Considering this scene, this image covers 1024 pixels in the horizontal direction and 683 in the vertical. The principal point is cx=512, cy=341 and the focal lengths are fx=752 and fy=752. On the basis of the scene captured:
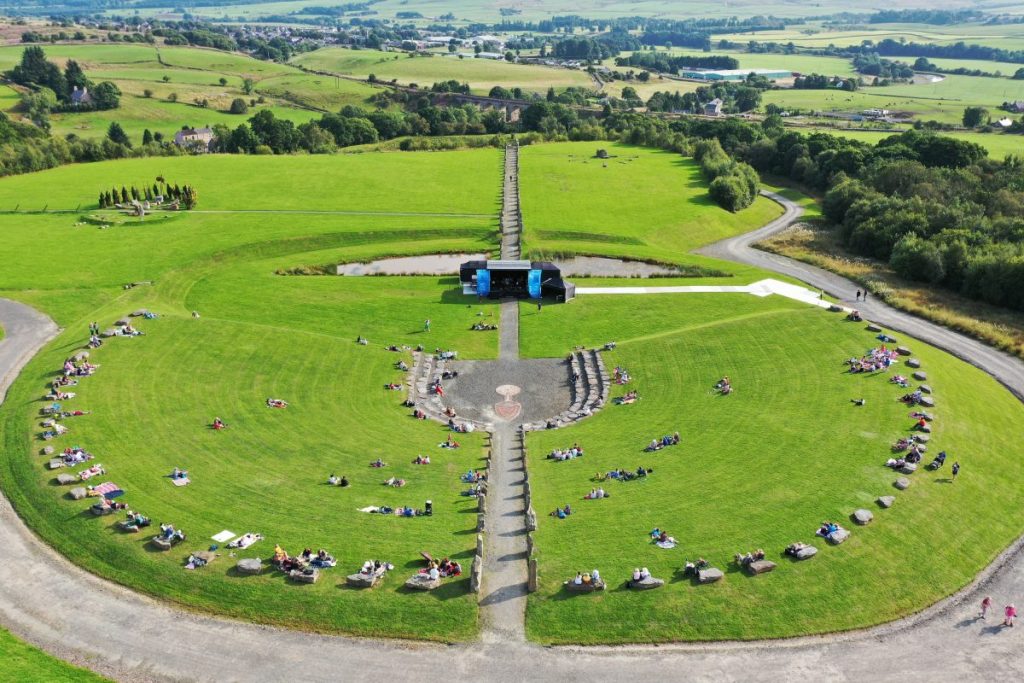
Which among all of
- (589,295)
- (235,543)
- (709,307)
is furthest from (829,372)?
(235,543)

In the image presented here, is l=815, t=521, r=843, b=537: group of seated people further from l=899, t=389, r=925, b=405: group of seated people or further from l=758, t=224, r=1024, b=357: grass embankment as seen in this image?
l=758, t=224, r=1024, b=357: grass embankment

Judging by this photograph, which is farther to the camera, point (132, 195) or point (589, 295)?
point (132, 195)

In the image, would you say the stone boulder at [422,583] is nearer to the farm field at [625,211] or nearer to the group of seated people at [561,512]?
the group of seated people at [561,512]

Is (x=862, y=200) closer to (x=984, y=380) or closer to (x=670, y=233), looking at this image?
(x=670, y=233)

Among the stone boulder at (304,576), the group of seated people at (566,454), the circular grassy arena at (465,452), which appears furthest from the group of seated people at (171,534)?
the group of seated people at (566,454)

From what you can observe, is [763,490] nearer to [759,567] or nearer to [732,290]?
[759,567]
